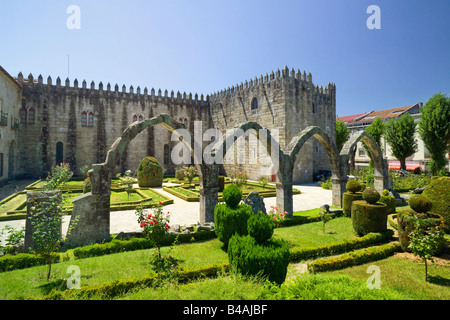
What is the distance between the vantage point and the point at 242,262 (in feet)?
14.8

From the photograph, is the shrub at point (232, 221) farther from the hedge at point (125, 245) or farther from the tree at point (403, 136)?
the tree at point (403, 136)

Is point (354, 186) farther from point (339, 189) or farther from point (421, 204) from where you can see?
point (421, 204)

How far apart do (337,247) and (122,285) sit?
5.80 m

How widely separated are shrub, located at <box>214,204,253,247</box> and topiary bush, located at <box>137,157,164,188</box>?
13.0 meters

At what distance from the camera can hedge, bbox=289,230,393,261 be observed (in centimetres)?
650

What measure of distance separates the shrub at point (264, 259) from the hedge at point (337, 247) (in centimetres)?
209

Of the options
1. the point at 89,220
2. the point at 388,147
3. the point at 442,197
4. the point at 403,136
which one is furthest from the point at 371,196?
the point at 388,147

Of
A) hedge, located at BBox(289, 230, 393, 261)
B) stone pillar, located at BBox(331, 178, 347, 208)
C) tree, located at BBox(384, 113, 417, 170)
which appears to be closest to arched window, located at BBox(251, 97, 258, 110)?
stone pillar, located at BBox(331, 178, 347, 208)

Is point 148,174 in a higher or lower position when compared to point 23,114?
lower

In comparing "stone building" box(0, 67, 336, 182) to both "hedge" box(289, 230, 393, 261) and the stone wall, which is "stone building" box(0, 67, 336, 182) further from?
"hedge" box(289, 230, 393, 261)

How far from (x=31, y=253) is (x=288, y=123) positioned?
19539 mm

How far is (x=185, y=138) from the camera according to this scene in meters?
8.52
